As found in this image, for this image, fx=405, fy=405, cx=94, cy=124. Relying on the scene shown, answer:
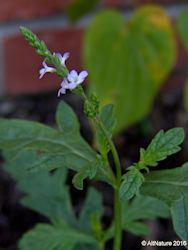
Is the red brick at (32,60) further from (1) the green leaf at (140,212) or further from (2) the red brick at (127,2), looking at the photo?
(1) the green leaf at (140,212)

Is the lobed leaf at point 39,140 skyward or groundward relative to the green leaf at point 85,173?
skyward

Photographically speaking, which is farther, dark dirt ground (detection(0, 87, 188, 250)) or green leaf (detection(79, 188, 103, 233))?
dark dirt ground (detection(0, 87, 188, 250))

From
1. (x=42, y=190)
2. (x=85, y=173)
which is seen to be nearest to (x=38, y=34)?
(x=42, y=190)

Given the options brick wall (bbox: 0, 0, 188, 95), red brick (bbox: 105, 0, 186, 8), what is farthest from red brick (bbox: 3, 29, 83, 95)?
red brick (bbox: 105, 0, 186, 8)

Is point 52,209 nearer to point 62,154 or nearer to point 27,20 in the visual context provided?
point 62,154

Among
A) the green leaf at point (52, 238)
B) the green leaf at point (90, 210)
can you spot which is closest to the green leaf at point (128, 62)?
the green leaf at point (90, 210)

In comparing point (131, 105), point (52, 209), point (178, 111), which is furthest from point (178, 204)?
point (178, 111)

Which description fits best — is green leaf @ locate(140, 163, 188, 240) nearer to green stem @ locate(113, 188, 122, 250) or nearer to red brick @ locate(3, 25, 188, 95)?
green stem @ locate(113, 188, 122, 250)
